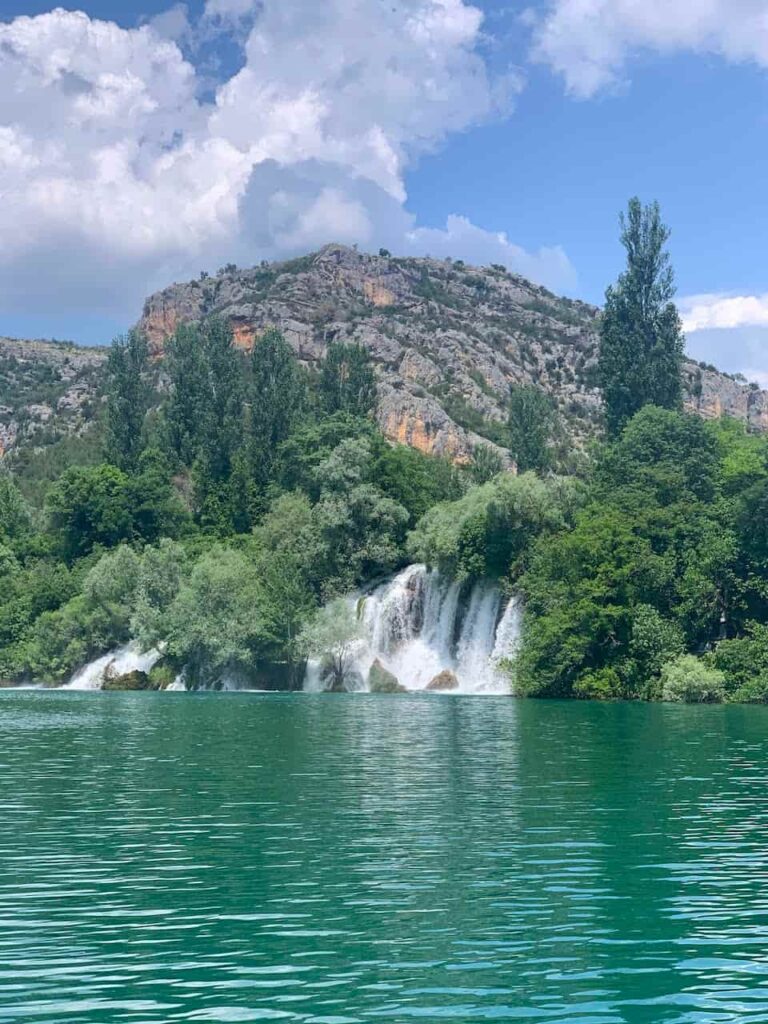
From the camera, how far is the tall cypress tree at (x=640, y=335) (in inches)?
3861

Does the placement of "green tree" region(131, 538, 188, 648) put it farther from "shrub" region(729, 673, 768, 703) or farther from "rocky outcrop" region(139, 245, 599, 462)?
"rocky outcrop" region(139, 245, 599, 462)

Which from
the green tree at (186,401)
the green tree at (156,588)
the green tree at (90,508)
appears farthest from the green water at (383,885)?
the green tree at (186,401)

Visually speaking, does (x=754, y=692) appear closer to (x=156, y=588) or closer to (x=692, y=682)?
(x=692, y=682)

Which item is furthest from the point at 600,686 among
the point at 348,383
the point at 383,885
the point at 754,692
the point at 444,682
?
the point at 348,383

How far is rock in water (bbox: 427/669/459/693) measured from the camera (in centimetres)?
7644

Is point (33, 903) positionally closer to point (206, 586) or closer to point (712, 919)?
point (712, 919)

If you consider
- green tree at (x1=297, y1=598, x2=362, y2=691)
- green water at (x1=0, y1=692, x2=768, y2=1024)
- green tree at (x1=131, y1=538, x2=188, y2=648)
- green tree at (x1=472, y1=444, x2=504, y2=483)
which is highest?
green tree at (x1=472, y1=444, x2=504, y2=483)

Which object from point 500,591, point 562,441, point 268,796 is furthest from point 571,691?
point 562,441

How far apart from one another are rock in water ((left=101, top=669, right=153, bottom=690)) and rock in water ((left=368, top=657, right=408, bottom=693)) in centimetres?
1689

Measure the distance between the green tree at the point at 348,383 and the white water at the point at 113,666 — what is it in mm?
33071

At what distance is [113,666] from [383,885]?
243ft

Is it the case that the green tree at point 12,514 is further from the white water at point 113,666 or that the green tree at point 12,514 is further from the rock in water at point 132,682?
the rock in water at point 132,682

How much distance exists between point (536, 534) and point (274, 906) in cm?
6363

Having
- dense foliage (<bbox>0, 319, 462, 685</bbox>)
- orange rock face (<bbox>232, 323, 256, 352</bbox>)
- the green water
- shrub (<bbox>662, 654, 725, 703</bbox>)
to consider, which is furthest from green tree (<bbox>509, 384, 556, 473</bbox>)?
orange rock face (<bbox>232, 323, 256, 352</bbox>)
